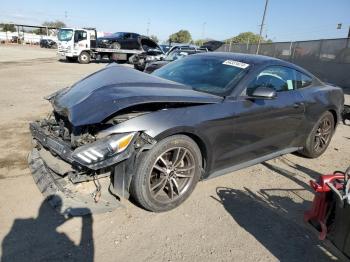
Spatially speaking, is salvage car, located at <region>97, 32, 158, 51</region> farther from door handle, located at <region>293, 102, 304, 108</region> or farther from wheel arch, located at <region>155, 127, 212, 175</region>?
wheel arch, located at <region>155, 127, 212, 175</region>

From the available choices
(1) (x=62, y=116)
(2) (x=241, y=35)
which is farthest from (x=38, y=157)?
(2) (x=241, y=35)

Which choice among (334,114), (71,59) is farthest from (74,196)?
(71,59)

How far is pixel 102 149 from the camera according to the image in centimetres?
306

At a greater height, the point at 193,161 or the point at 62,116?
the point at 62,116

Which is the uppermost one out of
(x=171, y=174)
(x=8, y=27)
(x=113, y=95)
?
(x=8, y=27)

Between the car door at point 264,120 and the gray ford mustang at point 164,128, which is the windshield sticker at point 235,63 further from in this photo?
the car door at point 264,120

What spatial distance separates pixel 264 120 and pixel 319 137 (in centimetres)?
179

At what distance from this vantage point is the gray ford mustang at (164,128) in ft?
10.5

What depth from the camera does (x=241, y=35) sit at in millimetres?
94062

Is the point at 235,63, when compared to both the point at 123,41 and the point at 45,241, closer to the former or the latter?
the point at 45,241

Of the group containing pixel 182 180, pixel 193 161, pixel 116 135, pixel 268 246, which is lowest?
pixel 268 246

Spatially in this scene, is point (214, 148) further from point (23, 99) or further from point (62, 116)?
point (23, 99)

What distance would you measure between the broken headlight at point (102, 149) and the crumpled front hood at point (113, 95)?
0.65 ft

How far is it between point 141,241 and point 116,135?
965 mm
